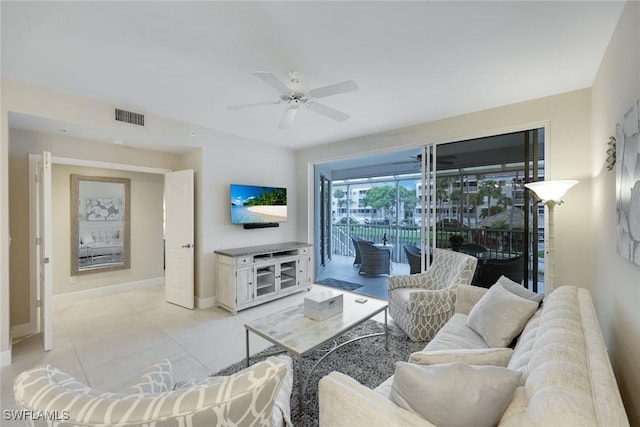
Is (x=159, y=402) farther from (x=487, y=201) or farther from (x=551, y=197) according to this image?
(x=487, y=201)

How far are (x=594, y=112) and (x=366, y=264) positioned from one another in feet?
12.5

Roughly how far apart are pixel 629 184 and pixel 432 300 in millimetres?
1686

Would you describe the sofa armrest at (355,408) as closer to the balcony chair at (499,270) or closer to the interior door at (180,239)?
the balcony chair at (499,270)

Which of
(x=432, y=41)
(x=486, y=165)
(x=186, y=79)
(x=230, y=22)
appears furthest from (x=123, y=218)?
(x=486, y=165)

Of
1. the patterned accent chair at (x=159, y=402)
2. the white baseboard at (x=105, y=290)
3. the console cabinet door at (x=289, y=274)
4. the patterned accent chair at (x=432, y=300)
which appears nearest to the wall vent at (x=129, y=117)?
the console cabinet door at (x=289, y=274)

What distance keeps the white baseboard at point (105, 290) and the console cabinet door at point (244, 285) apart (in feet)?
7.42

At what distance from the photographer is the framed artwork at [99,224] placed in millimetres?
4164

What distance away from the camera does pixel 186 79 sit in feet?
8.18

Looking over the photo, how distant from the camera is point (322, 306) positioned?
2.32 meters

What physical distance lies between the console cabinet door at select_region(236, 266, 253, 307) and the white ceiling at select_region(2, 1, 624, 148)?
2.18 m

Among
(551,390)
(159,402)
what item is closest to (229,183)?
(159,402)

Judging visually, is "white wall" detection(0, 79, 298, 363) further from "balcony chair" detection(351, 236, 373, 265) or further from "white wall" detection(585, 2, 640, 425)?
"white wall" detection(585, 2, 640, 425)

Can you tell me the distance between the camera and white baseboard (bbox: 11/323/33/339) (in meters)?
3.00

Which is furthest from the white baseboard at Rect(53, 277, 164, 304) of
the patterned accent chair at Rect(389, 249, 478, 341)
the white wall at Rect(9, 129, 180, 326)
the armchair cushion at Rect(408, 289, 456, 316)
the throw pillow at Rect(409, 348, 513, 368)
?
the throw pillow at Rect(409, 348, 513, 368)
